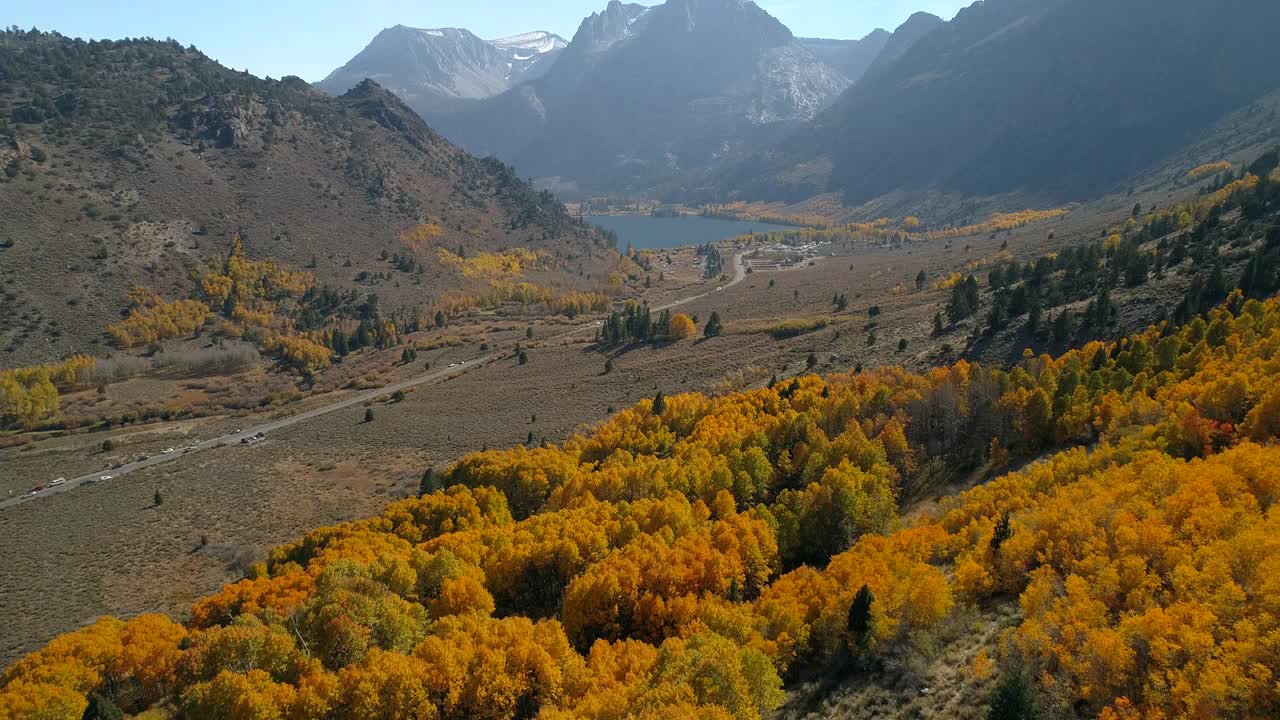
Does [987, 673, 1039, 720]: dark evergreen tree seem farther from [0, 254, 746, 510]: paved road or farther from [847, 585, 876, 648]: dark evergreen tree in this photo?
[0, 254, 746, 510]: paved road

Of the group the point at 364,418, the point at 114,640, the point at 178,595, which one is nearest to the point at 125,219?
the point at 364,418

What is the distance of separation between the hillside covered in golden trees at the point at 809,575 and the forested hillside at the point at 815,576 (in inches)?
8.0

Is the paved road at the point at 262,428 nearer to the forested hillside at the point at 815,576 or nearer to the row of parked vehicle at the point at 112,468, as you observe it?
the row of parked vehicle at the point at 112,468

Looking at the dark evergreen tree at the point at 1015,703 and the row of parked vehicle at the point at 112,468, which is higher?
the row of parked vehicle at the point at 112,468

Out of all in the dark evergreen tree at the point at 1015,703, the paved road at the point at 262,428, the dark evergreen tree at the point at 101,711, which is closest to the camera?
the dark evergreen tree at the point at 1015,703

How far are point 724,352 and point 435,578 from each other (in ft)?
321

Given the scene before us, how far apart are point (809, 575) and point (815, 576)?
77.9 inches

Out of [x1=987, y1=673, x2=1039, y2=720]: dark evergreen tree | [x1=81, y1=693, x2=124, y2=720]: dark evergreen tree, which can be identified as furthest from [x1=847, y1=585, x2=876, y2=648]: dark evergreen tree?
[x1=81, y1=693, x2=124, y2=720]: dark evergreen tree

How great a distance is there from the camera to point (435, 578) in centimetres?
5509

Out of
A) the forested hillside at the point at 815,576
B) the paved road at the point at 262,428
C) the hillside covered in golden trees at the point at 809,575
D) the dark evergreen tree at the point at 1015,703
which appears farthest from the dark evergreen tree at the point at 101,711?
the paved road at the point at 262,428

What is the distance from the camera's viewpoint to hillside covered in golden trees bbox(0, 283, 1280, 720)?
32.9m

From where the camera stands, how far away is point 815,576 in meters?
48.8

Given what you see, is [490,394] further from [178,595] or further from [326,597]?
[326,597]

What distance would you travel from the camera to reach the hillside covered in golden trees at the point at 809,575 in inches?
1297
